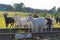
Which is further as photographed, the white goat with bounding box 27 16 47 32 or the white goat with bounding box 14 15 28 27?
the white goat with bounding box 14 15 28 27

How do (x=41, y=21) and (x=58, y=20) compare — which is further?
(x=58, y=20)

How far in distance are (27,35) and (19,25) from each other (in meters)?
6.50

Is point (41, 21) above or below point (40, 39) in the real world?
above

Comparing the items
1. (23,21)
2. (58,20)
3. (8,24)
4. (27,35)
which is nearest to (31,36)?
(27,35)

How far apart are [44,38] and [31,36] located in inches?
42.4

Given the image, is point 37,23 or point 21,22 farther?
point 21,22

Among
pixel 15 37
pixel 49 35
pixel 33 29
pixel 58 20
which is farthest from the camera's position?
pixel 58 20

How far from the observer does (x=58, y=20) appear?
2775cm

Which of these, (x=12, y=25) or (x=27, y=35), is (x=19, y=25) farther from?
(x=27, y=35)

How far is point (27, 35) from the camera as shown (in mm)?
11656

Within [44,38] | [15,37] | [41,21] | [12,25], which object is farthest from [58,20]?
[15,37]

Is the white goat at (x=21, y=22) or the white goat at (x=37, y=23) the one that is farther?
the white goat at (x=21, y=22)

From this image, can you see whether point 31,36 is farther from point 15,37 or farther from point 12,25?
point 12,25

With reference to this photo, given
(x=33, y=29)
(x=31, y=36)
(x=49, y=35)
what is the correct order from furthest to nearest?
(x=33, y=29) < (x=49, y=35) < (x=31, y=36)
